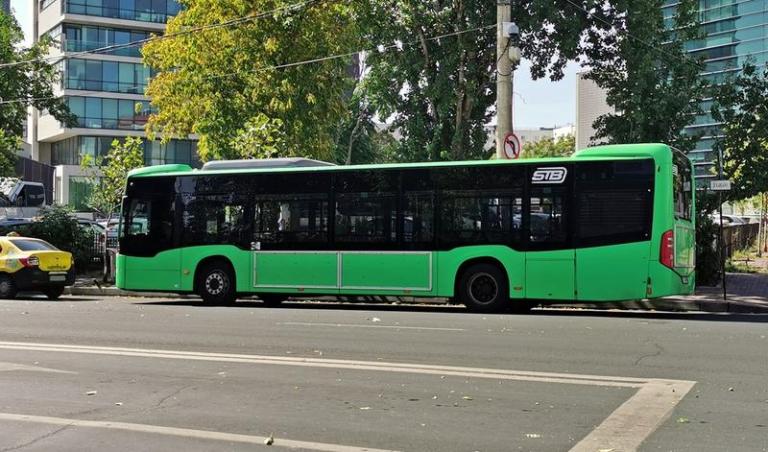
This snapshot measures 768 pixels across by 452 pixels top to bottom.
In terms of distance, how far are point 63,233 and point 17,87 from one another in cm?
867

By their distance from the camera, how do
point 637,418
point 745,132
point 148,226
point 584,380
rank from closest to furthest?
point 637,418
point 584,380
point 148,226
point 745,132

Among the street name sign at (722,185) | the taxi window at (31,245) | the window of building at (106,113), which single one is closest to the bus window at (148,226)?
the taxi window at (31,245)

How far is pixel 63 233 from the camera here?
2781 centimetres

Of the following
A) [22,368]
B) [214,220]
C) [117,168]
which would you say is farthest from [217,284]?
[117,168]

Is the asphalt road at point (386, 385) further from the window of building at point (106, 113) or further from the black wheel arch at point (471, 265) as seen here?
the window of building at point (106, 113)

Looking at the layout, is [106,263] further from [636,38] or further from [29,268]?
[636,38]

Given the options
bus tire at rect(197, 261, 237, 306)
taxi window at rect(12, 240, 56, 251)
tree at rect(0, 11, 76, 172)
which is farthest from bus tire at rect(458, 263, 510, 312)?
tree at rect(0, 11, 76, 172)

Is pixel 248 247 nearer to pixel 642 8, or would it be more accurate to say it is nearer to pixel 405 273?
pixel 405 273

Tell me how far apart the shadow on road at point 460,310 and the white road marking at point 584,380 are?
6.59 metres

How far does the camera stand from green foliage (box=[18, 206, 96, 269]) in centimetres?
2769

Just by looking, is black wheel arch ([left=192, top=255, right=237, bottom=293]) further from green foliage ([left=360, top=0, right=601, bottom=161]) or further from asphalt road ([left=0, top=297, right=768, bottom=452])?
green foliage ([left=360, top=0, right=601, bottom=161])

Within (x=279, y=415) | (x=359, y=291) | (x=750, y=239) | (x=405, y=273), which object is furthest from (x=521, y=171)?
(x=750, y=239)

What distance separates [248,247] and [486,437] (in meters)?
12.7

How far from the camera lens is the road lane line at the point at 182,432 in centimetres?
596
